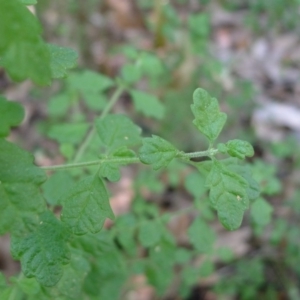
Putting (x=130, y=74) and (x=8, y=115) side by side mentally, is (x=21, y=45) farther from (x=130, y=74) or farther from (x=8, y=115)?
(x=130, y=74)

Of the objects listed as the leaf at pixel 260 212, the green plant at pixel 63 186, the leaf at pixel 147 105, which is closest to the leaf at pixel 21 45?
the green plant at pixel 63 186

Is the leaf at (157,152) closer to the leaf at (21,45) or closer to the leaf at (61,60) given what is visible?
the leaf at (61,60)

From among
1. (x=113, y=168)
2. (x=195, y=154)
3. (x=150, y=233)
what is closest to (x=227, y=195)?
(x=195, y=154)

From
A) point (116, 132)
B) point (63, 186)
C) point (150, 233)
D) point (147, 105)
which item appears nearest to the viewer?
point (116, 132)

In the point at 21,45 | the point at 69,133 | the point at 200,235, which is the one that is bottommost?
the point at 200,235

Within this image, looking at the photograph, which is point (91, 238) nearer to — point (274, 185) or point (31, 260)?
point (31, 260)

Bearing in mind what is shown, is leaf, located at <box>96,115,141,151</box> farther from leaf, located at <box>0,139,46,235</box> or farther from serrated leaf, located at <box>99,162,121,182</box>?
leaf, located at <box>0,139,46,235</box>

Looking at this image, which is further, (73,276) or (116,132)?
(116,132)
